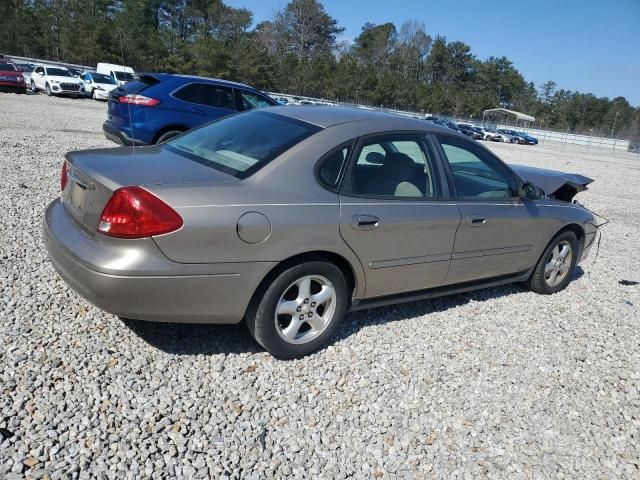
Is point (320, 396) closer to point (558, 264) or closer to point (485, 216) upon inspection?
point (485, 216)

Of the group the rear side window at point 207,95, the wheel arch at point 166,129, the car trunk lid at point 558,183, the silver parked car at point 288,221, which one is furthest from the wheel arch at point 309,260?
the rear side window at point 207,95

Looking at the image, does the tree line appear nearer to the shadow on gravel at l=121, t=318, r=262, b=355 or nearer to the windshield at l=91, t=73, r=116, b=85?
the windshield at l=91, t=73, r=116, b=85

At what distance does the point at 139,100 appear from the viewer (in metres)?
8.91

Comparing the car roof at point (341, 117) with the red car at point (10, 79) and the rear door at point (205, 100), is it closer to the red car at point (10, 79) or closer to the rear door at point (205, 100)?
the rear door at point (205, 100)

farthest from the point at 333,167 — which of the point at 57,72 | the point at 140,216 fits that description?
the point at 57,72

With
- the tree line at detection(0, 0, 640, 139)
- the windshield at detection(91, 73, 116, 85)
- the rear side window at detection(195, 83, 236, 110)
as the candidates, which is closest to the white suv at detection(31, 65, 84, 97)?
the windshield at detection(91, 73, 116, 85)

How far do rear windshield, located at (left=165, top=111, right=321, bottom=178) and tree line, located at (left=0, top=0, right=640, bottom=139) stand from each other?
40628 mm

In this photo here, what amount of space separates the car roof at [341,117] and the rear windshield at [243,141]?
10 cm

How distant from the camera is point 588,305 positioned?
503 cm

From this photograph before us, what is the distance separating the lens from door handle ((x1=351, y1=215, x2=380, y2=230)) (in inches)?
130

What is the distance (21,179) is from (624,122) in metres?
120

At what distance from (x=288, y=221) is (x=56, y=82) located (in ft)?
101

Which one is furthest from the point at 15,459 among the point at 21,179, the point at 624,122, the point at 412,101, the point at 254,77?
the point at 624,122

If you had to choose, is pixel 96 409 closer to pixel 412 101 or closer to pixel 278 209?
pixel 278 209
